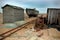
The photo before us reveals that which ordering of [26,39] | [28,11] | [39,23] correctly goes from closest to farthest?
[26,39] → [39,23] → [28,11]

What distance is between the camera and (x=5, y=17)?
58.6 ft

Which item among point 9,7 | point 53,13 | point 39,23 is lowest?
point 39,23

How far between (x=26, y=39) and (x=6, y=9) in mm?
11250

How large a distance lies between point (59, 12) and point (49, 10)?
1.42 meters

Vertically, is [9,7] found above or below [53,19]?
above

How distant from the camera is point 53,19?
14008 mm

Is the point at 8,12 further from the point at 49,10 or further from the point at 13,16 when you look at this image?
the point at 49,10

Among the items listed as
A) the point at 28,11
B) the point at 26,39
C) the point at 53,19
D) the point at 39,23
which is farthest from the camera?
the point at 28,11

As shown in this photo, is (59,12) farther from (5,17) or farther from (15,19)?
(5,17)

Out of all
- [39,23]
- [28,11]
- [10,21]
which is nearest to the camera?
[39,23]

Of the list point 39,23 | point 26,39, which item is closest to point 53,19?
point 39,23

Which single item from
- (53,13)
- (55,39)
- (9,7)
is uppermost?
(9,7)

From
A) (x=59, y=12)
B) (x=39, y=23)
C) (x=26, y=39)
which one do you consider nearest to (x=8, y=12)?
(x=39, y=23)

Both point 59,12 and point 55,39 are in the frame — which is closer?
point 55,39
